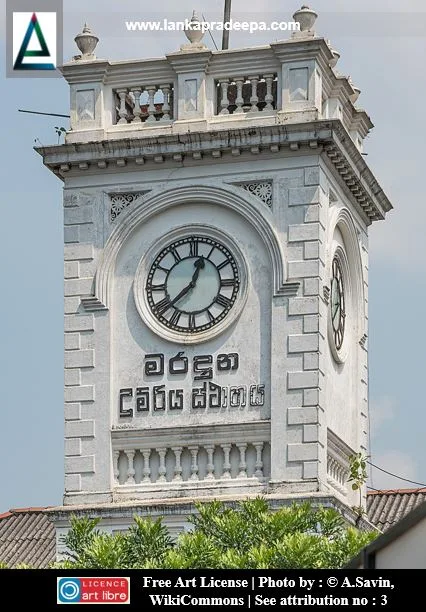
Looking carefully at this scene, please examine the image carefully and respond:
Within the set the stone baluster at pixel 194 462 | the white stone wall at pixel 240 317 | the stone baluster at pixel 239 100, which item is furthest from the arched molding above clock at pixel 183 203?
the stone baluster at pixel 194 462

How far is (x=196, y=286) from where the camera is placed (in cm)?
4869

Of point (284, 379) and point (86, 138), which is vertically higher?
point (86, 138)

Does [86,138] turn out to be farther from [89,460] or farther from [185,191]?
[89,460]

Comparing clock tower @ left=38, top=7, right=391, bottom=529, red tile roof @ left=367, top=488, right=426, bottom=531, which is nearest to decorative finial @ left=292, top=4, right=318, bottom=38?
clock tower @ left=38, top=7, right=391, bottom=529

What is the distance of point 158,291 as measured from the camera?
49219mm

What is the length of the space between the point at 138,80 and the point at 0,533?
12.8 m

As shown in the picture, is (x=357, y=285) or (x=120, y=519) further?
(x=357, y=285)

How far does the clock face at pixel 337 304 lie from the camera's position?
50.0 meters
